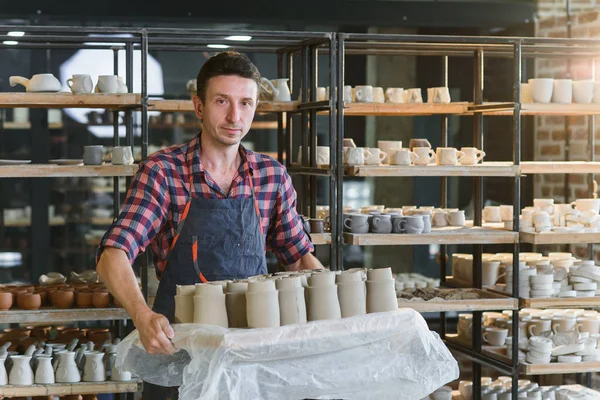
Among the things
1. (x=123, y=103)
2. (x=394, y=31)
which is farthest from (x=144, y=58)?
(x=394, y=31)

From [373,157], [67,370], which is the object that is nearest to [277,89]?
[373,157]

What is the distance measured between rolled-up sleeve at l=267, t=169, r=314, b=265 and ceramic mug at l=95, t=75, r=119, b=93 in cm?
173

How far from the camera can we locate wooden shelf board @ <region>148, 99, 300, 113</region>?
4.55 metres

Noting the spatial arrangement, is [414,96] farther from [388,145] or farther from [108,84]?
[108,84]

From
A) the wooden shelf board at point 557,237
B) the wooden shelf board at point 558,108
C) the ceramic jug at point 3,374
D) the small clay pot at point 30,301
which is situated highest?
the wooden shelf board at point 558,108

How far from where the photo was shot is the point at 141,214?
2713mm

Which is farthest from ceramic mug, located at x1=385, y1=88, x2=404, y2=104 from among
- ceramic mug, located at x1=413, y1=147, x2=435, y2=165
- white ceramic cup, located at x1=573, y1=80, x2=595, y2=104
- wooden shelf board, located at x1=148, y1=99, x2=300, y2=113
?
white ceramic cup, located at x1=573, y1=80, x2=595, y2=104

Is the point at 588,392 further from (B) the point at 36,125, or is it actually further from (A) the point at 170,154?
(B) the point at 36,125

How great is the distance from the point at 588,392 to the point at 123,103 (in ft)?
9.94

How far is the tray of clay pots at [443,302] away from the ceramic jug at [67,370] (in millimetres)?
1646

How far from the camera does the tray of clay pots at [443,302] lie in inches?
187

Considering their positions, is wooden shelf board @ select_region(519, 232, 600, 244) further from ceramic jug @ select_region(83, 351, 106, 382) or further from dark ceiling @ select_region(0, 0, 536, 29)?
dark ceiling @ select_region(0, 0, 536, 29)

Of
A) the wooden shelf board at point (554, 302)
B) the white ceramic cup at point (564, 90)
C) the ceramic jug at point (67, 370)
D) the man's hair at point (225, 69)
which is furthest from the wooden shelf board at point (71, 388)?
the white ceramic cup at point (564, 90)

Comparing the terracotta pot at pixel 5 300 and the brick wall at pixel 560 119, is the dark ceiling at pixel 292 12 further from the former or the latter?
the terracotta pot at pixel 5 300
